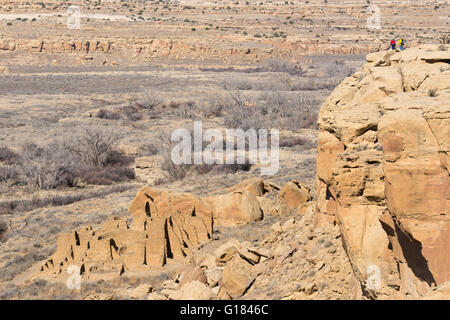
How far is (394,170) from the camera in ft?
22.2

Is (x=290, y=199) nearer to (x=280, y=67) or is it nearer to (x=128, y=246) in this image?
(x=128, y=246)

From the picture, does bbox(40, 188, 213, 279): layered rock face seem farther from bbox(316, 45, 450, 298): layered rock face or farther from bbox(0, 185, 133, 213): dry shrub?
bbox(0, 185, 133, 213): dry shrub

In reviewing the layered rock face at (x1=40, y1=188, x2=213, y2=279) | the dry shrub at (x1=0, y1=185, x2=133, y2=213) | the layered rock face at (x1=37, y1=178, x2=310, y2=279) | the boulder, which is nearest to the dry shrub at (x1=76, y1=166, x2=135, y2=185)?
the dry shrub at (x1=0, y1=185, x2=133, y2=213)

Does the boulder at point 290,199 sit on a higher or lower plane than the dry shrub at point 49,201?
higher

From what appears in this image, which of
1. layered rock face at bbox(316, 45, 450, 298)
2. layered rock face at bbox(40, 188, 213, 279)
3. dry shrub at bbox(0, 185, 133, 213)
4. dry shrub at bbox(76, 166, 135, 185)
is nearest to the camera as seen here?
layered rock face at bbox(316, 45, 450, 298)

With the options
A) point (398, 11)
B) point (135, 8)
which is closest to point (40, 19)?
point (135, 8)

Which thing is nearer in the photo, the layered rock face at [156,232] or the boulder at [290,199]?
the layered rock face at [156,232]

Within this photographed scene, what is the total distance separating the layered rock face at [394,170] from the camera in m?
6.61

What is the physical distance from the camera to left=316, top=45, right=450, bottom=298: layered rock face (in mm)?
6605

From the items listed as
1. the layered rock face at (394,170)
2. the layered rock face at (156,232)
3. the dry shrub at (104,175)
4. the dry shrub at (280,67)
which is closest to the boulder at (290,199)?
the layered rock face at (156,232)

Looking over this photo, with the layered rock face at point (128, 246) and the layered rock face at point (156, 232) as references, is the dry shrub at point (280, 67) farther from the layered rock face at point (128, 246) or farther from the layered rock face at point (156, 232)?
the layered rock face at point (128, 246)

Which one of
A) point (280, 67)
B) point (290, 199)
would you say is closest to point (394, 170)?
point (290, 199)

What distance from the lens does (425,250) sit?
6.70 meters
